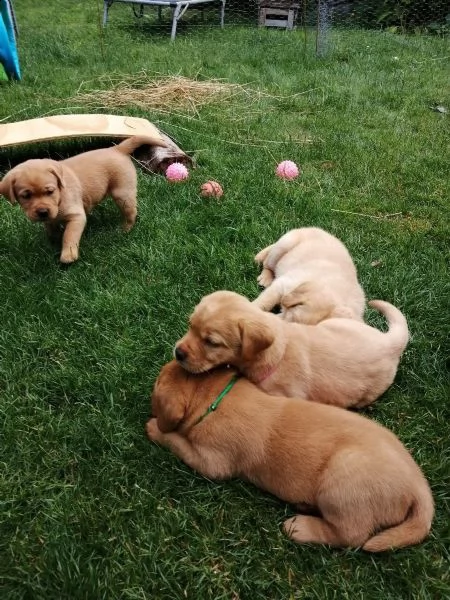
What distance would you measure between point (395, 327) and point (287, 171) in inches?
108

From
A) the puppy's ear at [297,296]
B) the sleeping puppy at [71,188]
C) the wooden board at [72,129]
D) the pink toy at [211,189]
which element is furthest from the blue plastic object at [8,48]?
the puppy's ear at [297,296]

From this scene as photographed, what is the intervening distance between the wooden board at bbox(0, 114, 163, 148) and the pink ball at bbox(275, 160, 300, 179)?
1.19m

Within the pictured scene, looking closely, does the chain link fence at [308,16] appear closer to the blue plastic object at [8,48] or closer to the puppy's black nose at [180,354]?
the blue plastic object at [8,48]

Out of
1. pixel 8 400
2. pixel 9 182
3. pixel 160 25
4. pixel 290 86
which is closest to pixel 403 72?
pixel 290 86

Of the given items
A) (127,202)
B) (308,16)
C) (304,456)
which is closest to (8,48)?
(127,202)

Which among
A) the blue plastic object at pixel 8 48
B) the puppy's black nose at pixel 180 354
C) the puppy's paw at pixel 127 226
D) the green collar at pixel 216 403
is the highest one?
the blue plastic object at pixel 8 48

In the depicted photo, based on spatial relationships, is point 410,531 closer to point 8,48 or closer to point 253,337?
point 253,337

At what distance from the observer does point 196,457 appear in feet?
8.63

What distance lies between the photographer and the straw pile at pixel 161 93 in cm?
732

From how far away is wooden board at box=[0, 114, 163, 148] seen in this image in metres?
5.34

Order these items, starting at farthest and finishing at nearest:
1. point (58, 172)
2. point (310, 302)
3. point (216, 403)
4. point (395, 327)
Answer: point (58, 172) → point (310, 302) → point (395, 327) → point (216, 403)

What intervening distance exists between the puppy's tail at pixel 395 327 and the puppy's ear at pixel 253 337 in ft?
2.61

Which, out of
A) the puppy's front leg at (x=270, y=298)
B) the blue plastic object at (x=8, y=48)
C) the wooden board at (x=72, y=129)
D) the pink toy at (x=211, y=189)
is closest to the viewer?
the puppy's front leg at (x=270, y=298)

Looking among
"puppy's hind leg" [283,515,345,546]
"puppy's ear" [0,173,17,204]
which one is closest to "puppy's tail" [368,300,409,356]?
"puppy's hind leg" [283,515,345,546]
